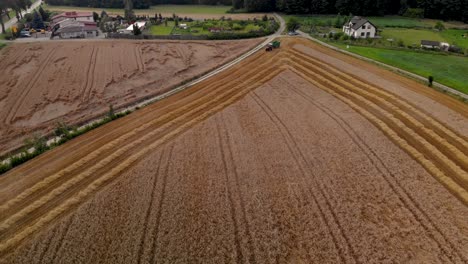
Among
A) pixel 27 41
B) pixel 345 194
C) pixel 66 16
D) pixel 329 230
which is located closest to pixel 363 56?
pixel 345 194

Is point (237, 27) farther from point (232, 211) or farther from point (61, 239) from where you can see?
point (61, 239)

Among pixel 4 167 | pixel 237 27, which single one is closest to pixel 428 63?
pixel 237 27

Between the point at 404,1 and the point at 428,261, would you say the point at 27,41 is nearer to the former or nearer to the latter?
the point at 428,261

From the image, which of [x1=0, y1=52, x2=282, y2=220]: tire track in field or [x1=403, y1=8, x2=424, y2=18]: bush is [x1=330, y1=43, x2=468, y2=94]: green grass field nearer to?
[x1=0, y1=52, x2=282, y2=220]: tire track in field

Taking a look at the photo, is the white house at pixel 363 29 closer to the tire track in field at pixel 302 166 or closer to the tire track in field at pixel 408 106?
the tire track in field at pixel 408 106

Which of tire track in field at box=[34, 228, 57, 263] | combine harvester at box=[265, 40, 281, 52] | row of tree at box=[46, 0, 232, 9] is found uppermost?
row of tree at box=[46, 0, 232, 9]

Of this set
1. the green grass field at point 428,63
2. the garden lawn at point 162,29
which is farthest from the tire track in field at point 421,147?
the garden lawn at point 162,29

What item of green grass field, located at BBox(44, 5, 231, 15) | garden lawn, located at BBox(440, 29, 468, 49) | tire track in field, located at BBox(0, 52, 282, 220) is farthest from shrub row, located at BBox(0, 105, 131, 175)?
green grass field, located at BBox(44, 5, 231, 15)
